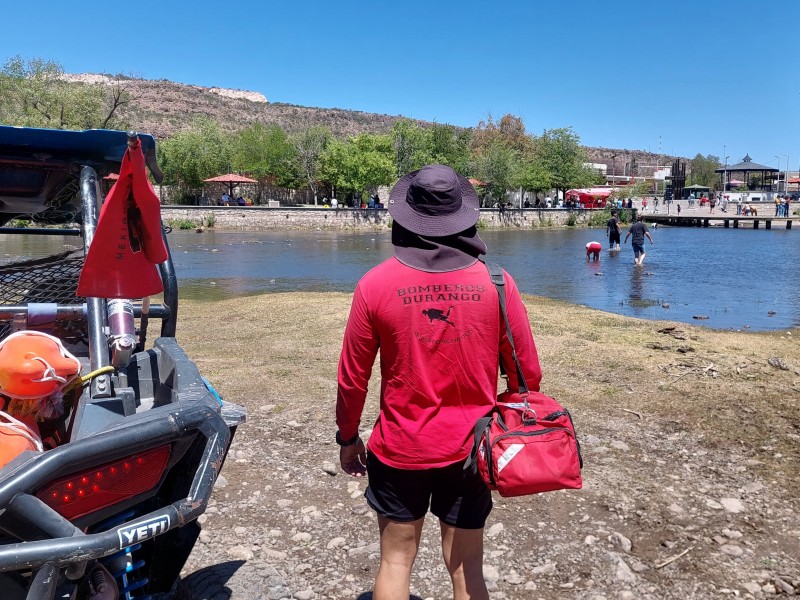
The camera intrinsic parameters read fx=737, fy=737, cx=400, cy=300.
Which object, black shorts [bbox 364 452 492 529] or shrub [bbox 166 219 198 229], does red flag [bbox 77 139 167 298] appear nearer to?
black shorts [bbox 364 452 492 529]

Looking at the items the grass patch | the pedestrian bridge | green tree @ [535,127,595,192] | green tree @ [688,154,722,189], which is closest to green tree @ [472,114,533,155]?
green tree @ [535,127,595,192]

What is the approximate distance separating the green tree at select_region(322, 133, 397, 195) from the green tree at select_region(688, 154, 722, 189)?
79906 mm

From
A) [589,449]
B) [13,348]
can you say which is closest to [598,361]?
[589,449]

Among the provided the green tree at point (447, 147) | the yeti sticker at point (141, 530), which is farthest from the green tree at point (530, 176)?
the yeti sticker at point (141, 530)

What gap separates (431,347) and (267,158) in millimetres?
67250

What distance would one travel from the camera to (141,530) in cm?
221

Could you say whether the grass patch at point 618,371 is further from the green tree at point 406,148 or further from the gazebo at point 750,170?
the gazebo at point 750,170

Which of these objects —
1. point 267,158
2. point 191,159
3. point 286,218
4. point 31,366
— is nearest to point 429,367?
point 31,366

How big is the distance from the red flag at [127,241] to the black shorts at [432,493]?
1.22 metres

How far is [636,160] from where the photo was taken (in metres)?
176

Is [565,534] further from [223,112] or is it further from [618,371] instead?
[223,112]

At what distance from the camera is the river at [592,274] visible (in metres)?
15.9

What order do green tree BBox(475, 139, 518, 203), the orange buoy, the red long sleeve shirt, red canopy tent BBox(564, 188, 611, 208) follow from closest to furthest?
the orange buoy, the red long sleeve shirt, green tree BBox(475, 139, 518, 203), red canopy tent BBox(564, 188, 611, 208)

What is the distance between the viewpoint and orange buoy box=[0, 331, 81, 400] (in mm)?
2502
